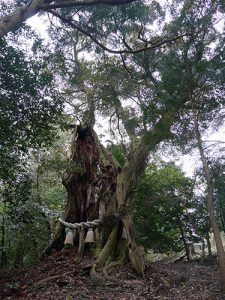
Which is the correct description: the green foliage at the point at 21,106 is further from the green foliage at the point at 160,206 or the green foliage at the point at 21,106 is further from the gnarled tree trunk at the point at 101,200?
the green foliage at the point at 160,206

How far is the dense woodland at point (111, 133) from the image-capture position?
5.08 m

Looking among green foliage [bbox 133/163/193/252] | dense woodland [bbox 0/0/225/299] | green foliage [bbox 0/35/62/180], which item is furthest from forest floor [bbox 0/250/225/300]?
green foliage [bbox 133/163/193/252]

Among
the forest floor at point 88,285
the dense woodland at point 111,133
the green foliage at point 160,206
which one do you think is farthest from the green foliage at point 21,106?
the green foliage at point 160,206

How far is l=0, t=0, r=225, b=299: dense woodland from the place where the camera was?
5.08 metres

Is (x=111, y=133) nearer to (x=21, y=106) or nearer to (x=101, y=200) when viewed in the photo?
(x=101, y=200)

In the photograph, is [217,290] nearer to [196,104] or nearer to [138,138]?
[196,104]

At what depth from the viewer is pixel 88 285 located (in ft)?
15.6

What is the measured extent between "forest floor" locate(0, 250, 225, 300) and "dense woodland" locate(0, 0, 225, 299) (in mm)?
105

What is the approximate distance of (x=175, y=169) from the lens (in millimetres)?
11078

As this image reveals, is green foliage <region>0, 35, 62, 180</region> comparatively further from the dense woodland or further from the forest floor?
the forest floor

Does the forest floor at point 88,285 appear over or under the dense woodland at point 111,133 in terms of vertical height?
under

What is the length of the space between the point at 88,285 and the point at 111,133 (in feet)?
23.2

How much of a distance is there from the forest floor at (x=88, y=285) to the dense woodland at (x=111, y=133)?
0.11 meters

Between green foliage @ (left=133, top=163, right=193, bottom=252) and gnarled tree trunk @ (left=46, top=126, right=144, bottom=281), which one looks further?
green foliage @ (left=133, top=163, right=193, bottom=252)
